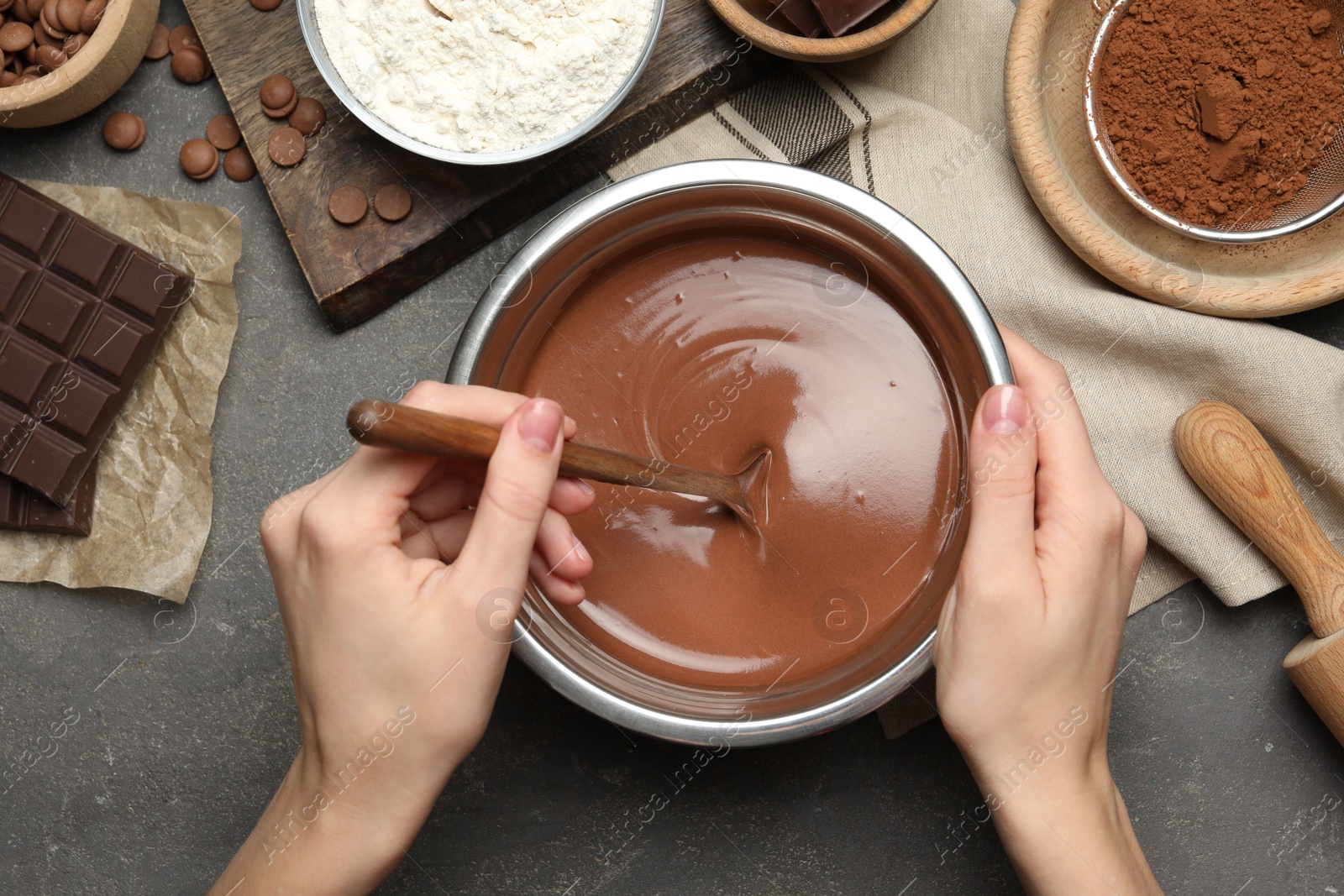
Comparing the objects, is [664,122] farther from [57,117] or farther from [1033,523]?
[57,117]

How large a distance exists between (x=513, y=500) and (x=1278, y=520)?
1025mm

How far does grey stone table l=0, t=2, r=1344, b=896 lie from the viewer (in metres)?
1.33

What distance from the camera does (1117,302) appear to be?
4.08 feet

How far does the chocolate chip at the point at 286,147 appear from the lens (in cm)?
129

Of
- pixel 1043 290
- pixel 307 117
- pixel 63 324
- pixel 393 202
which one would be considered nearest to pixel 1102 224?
Result: pixel 1043 290

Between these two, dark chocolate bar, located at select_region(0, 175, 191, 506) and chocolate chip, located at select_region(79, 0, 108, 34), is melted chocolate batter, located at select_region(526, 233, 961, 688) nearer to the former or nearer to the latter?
dark chocolate bar, located at select_region(0, 175, 191, 506)

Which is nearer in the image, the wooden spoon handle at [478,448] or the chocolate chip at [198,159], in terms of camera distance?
the wooden spoon handle at [478,448]

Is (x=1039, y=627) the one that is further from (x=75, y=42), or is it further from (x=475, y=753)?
(x=75, y=42)

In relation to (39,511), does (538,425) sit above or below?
above

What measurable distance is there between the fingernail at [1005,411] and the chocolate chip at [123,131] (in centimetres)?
124

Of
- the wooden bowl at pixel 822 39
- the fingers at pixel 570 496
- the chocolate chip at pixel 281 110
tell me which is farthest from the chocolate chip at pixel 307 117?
the fingers at pixel 570 496

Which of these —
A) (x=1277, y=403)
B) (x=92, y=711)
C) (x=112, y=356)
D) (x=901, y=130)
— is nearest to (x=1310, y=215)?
(x=1277, y=403)

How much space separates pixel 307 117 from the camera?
1.29 metres

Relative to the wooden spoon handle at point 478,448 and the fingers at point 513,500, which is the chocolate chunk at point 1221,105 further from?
the fingers at point 513,500
